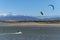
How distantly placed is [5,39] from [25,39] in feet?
7.72

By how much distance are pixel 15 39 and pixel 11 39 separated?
39 cm

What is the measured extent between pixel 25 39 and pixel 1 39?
2797mm

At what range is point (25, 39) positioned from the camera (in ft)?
96.9

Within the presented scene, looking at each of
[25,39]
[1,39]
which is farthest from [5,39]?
[25,39]

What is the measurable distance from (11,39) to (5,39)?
0.79 m

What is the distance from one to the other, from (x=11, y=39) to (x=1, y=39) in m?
1.22

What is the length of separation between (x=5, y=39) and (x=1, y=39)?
44 cm

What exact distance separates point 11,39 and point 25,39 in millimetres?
1585

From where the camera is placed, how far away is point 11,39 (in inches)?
1130

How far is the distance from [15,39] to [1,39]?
4.94 ft

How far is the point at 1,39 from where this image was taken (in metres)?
27.9

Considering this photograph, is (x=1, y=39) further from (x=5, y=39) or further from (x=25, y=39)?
(x=25, y=39)
